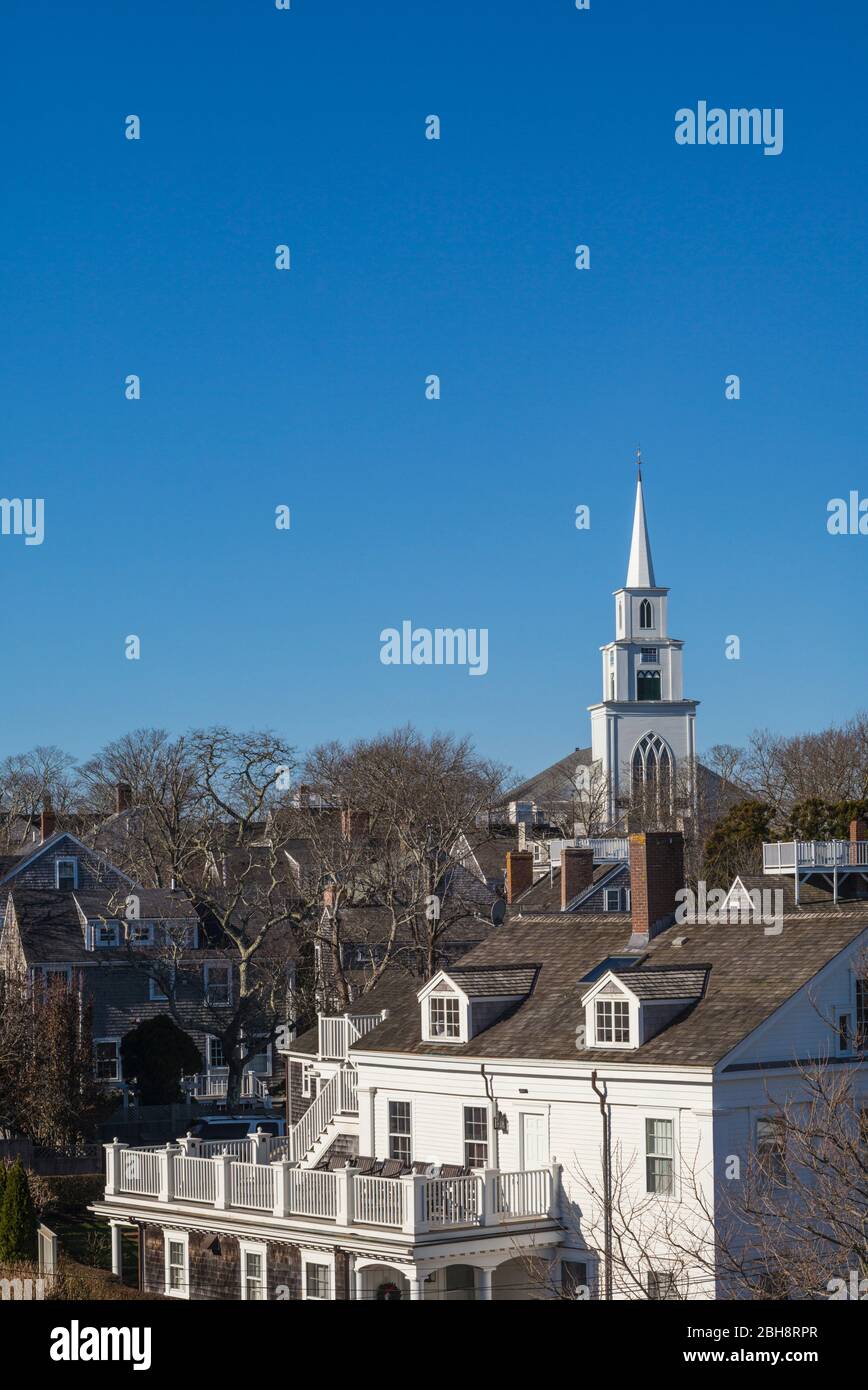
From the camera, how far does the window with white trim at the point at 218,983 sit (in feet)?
248

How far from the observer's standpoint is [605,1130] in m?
35.5

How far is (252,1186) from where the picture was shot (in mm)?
38000

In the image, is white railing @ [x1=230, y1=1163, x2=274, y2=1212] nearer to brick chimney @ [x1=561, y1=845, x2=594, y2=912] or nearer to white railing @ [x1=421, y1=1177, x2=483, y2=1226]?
white railing @ [x1=421, y1=1177, x2=483, y2=1226]

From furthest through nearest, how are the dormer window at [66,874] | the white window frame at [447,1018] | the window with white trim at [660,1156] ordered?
the dormer window at [66,874], the white window frame at [447,1018], the window with white trim at [660,1156]

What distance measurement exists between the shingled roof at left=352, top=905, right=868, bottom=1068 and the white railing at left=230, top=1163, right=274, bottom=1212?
4259 mm

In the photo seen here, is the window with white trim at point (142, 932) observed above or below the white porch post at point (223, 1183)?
above

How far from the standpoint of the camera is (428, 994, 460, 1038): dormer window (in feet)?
130

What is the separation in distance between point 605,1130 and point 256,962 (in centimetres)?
3944

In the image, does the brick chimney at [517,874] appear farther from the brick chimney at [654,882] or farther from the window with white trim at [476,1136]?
the window with white trim at [476,1136]

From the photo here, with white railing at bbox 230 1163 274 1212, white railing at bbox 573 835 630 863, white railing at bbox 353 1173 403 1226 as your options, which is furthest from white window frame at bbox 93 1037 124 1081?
white railing at bbox 353 1173 403 1226

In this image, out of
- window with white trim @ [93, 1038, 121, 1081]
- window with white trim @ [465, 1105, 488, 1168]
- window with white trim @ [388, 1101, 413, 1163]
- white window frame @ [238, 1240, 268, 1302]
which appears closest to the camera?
white window frame @ [238, 1240, 268, 1302]

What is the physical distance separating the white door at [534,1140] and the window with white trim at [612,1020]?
2.37 m

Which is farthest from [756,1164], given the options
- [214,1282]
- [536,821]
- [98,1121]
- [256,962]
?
[536,821]

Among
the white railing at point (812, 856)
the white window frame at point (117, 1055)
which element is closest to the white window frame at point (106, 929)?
the white window frame at point (117, 1055)
